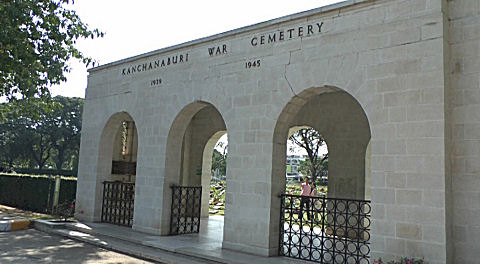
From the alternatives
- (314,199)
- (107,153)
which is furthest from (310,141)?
(107,153)

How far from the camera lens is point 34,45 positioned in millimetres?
12094

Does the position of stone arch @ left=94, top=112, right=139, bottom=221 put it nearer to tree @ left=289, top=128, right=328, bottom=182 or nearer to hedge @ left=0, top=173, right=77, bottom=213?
hedge @ left=0, top=173, right=77, bottom=213

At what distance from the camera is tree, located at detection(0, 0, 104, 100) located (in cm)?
1089

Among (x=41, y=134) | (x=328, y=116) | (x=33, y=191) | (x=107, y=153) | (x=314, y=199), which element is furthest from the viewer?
(x=41, y=134)

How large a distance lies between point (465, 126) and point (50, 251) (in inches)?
335

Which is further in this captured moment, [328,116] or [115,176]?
[115,176]

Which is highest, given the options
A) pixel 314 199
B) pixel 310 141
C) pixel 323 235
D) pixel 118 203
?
pixel 310 141

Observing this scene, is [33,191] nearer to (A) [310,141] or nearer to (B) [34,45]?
(B) [34,45]

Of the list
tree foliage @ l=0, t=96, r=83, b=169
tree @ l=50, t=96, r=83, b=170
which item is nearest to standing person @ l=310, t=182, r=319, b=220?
tree foliage @ l=0, t=96, r=83, b=169

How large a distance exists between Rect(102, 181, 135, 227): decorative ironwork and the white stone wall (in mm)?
8495

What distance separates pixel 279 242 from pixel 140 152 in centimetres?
480

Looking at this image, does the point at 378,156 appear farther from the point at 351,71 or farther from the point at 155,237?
the point at 155,237

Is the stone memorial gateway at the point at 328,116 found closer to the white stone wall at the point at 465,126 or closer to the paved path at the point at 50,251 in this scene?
the white stone wall at the point at 465,126

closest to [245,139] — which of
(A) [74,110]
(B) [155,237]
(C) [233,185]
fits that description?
(C) [233,185]
